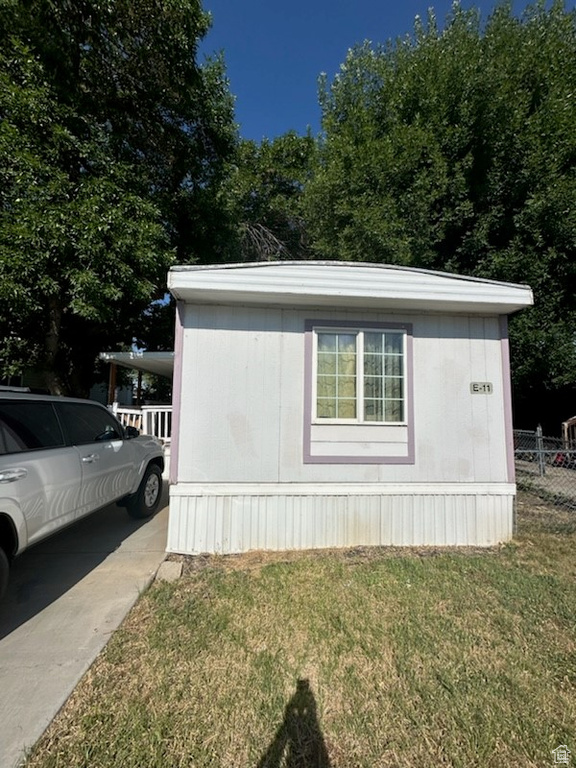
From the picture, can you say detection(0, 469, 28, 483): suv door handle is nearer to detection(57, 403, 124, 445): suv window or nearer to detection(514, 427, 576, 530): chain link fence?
detection(57, 403, 124, 445): suv window

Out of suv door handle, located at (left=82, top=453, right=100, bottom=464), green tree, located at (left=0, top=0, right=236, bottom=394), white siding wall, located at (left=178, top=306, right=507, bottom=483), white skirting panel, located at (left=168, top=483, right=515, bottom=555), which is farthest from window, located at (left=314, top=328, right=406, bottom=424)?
green tree, located at (left=0, top=0, right=236, bottom=394)

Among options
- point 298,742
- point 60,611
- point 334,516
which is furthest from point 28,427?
point 334,516

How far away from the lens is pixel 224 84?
10328mm

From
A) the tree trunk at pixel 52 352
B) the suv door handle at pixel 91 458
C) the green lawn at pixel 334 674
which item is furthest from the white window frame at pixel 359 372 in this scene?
the tree trunk at pixel 52 352

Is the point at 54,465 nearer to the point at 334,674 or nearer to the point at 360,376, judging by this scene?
the point at 334,674

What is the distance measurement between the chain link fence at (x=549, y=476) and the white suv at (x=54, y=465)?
18.0 ft

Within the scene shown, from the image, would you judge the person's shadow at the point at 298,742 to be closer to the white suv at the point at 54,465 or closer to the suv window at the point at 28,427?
the white suv at the point at 54,465

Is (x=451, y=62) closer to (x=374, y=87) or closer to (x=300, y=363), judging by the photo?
(x=374, y=87)

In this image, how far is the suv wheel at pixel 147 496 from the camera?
207 inches

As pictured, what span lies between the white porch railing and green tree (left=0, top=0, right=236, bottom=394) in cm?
210

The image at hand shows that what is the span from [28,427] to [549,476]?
8.63m

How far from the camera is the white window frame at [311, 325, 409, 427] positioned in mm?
4363

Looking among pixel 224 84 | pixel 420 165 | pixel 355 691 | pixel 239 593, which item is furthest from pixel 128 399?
pixel 355 691

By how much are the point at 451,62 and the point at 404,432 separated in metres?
9.61
